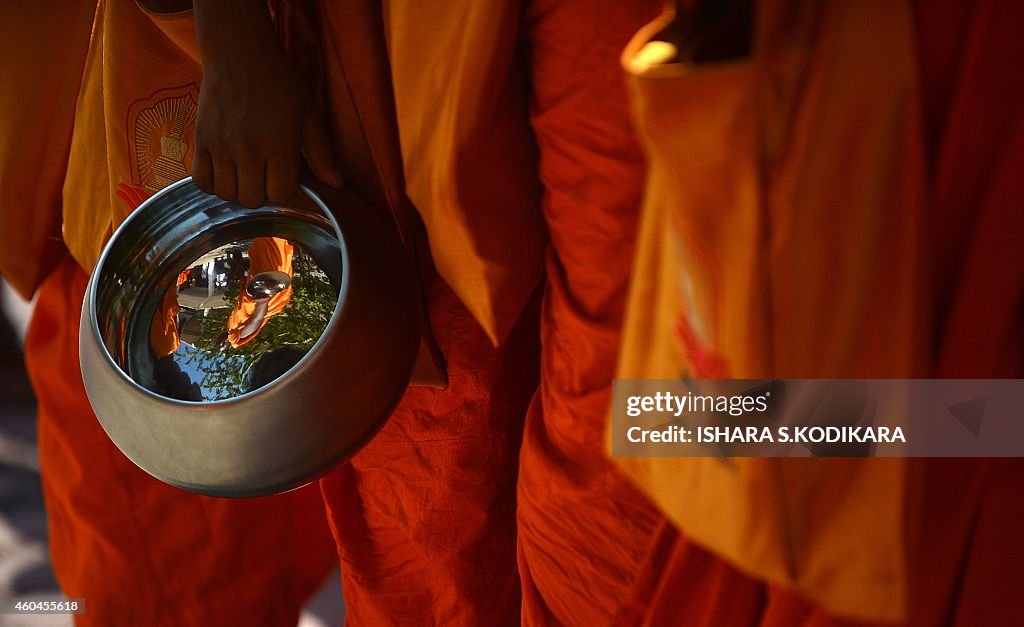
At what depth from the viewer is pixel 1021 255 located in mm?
519

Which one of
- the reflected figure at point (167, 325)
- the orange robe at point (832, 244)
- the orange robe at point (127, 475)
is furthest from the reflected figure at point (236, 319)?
the orange robe at point (832, 244)

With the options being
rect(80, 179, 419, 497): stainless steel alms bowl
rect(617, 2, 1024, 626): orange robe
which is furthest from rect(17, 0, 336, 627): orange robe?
rect(617, 2, 1024, 626): orange robe

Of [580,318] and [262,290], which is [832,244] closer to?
[580,318]

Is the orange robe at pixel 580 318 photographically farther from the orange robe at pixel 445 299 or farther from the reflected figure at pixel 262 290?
the reflected figure at pixel 262 290

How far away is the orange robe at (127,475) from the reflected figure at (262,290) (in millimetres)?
180

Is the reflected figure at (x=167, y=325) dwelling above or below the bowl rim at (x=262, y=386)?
below

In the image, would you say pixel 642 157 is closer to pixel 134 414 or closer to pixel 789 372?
pixel 789 372

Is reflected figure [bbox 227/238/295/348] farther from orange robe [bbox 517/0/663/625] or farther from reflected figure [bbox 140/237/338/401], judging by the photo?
orange robe [bbox 517/0/663/625]

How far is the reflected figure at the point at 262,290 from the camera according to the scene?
0.80 m

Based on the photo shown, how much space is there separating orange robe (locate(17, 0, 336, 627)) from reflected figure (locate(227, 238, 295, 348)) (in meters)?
0.18

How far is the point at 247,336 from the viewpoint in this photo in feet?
2.62

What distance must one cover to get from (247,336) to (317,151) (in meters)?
0.17

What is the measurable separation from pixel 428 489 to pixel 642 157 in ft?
1.46

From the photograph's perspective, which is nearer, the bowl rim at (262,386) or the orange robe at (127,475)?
the bowl rim at (262,386)
